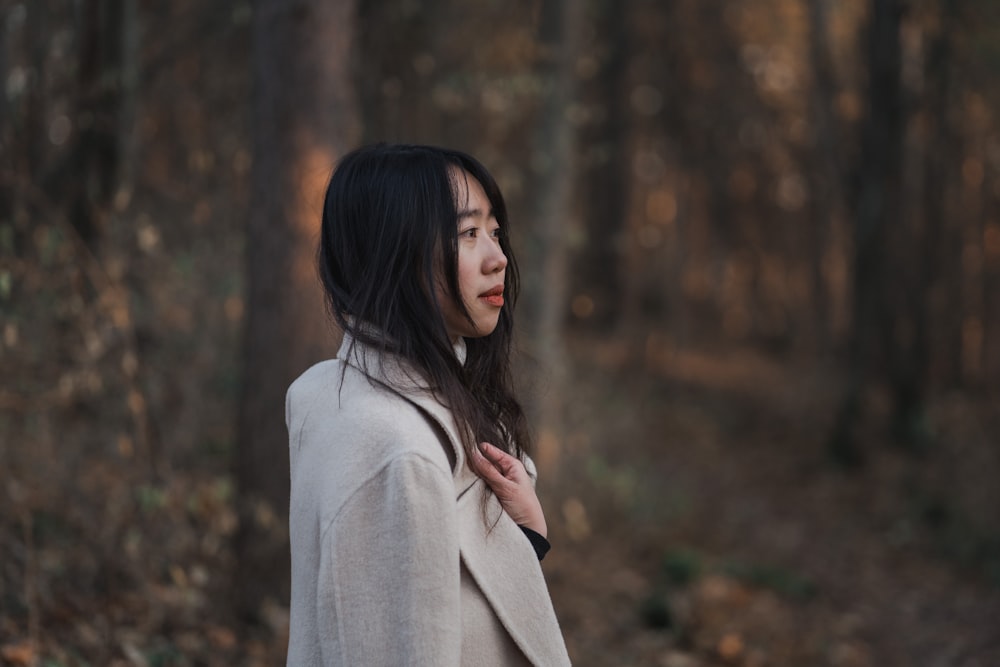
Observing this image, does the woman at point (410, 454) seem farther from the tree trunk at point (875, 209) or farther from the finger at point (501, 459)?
the tree trunk at point (875, 209)

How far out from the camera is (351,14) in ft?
16.9

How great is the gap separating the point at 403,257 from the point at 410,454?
16.6 inches

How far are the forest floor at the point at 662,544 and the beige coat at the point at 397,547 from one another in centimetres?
228

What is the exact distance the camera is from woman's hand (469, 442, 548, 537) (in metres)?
2.07

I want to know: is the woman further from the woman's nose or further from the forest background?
the forest background

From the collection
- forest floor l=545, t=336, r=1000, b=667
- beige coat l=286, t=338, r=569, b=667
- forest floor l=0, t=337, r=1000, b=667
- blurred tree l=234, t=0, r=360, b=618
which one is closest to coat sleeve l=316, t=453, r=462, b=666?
beige coat l=286, t=338, r=569, b=667

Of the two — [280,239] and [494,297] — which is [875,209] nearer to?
[280,239]

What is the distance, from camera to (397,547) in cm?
182

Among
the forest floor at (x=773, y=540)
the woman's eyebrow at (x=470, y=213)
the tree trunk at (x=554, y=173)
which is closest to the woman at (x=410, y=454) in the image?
the woman's eyebrow at (x=470, y=213)

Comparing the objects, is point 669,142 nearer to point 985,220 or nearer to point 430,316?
point 985,220

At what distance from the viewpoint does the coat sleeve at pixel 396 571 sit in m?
1.81

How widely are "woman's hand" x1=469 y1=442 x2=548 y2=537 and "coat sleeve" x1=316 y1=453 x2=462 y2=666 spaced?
221 millimetres

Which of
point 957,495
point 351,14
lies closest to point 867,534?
point 957,495

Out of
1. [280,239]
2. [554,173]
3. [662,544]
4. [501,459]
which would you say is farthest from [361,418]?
[554,173]
